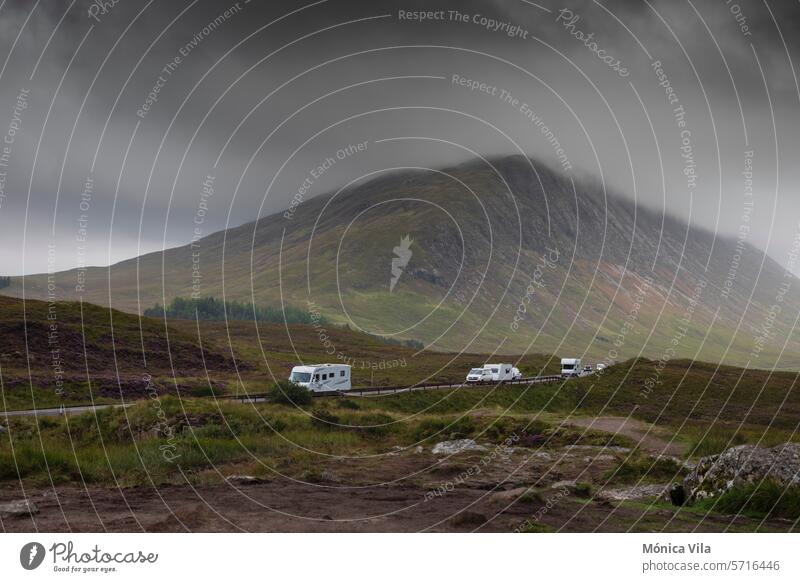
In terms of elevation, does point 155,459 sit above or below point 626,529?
above

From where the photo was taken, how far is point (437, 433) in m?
40.6

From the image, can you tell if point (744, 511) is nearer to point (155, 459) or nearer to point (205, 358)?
point (155, 459)

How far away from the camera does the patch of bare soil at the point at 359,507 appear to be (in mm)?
18000

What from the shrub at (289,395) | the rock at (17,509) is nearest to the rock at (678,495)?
the rock at (17,509)

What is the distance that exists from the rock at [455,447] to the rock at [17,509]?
66.5 ft

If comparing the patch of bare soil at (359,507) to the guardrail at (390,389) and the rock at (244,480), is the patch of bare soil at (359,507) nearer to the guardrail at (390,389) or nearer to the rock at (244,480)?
the rock at (244,480)

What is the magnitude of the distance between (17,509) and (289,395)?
3190cm

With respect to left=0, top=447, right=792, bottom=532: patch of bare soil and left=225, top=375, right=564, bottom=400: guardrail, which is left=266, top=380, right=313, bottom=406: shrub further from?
left=0, top=447, right=792, bottom=532: patch of bare soil

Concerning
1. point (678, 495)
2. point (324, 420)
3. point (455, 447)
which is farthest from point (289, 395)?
point (678, 495)

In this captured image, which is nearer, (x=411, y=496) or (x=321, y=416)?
(x=411, y=496)

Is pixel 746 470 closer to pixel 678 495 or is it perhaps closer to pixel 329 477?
pixel 678 495

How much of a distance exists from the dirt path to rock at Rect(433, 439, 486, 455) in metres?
8.71
